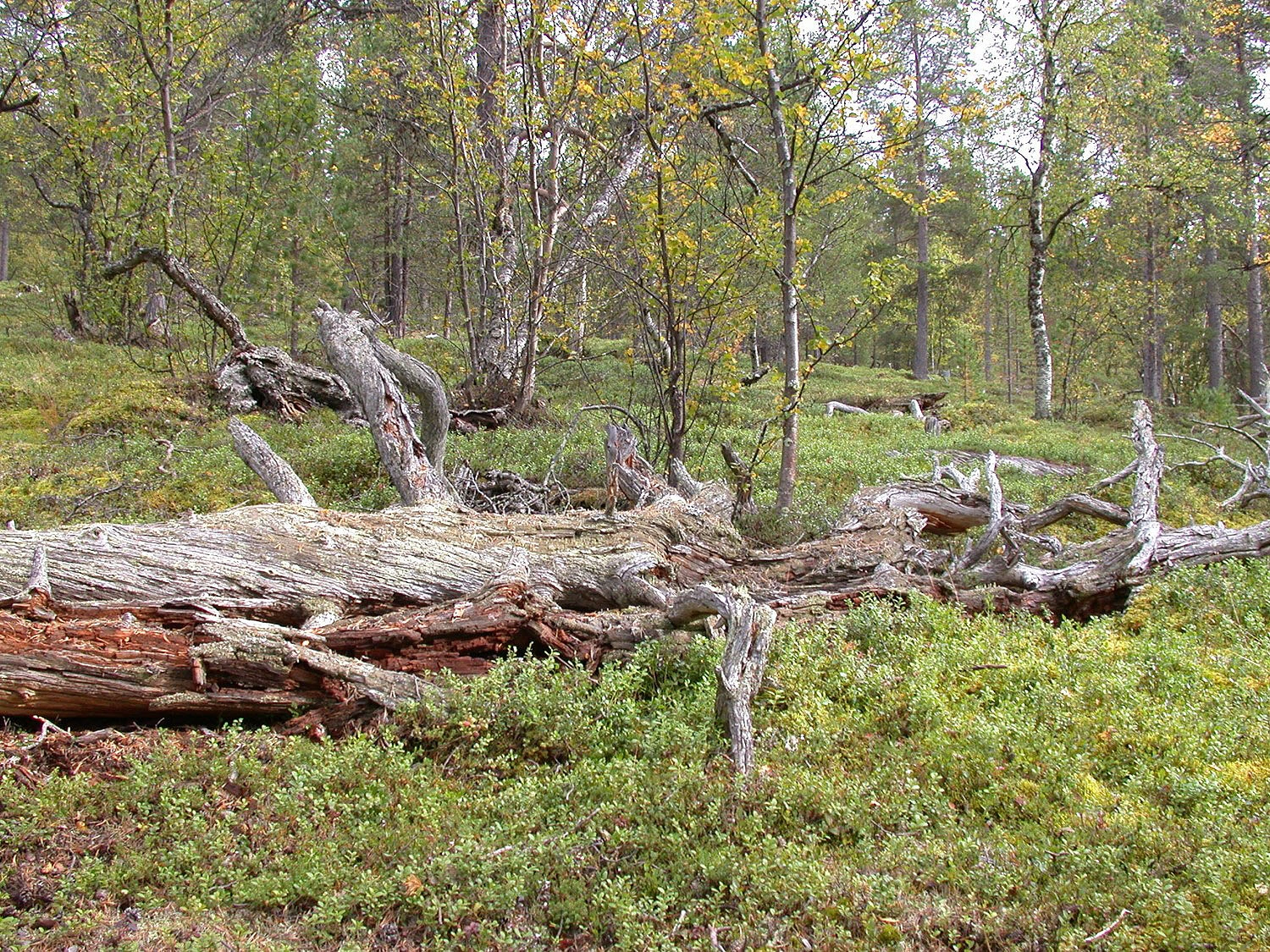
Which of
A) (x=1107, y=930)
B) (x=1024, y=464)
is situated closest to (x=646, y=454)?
(x=1107, y=930)

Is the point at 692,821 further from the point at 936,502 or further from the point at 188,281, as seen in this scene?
the point at 188,281

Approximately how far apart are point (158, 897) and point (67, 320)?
834 inches

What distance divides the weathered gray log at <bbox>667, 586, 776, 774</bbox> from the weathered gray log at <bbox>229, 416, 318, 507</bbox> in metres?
3.39

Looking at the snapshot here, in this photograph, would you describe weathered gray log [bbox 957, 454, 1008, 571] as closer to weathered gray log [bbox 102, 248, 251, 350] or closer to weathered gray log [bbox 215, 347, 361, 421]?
weathered gray log [bbox 215, 347, 361, 421]

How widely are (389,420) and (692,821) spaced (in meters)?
4.35

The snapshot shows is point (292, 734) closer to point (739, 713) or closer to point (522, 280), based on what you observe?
point (739, 713)

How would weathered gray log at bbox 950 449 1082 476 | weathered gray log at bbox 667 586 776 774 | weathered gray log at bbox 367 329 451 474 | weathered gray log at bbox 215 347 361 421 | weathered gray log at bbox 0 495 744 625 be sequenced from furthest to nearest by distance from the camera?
weathered gray log at bbox 215 347 361 421 → weathered gray log at bbox 950 449 1082 476 → weathered gray log at bbox 367 329 451 474 → weathered gray log at bbox 0 495 744 625 → weathered gray log at bbox 667 586 776 774

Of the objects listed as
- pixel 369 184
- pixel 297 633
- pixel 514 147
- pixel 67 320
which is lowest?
→ pixel 297 633

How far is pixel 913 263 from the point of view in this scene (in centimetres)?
3186

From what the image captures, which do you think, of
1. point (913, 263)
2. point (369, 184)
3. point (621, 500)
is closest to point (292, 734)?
point (621, 500)

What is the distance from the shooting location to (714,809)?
3244mm

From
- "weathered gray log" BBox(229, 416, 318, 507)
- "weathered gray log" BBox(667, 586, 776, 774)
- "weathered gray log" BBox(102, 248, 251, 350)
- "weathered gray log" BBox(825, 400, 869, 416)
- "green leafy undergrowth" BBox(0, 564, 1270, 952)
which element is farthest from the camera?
"weathered gray log" BBox(825, 400, 869, 416)

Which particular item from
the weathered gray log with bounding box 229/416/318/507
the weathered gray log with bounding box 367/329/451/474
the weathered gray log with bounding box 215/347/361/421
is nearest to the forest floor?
the weathered gray log with bounding box 229/416/318/507

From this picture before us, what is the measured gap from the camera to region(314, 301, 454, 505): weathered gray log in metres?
6.32
